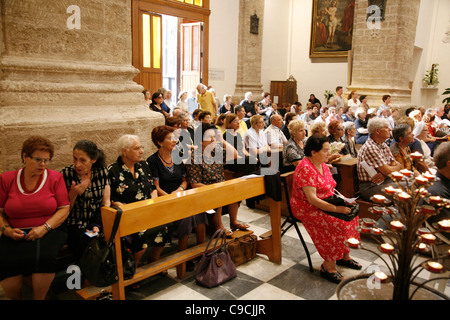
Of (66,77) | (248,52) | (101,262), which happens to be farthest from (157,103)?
(248,52)

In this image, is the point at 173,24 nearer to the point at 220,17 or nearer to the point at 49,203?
the point at 220,17

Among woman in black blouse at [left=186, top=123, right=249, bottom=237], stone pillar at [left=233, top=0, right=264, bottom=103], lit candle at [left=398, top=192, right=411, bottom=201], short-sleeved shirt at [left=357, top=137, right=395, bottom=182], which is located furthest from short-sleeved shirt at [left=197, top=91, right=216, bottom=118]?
lit candle at [left=398, top=192, right=411, bottom=201]

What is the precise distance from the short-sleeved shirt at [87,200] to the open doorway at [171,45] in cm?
646

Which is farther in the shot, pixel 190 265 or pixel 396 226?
pixel 190 265

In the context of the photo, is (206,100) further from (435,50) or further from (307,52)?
(435,50)

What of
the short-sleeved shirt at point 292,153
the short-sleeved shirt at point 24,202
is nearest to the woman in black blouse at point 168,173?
the short-sleeved shirt at point 24,202

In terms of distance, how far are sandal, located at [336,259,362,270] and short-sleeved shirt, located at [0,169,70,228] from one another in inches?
101

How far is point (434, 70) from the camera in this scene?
1534 centimetres

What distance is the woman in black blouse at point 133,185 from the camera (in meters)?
3.08

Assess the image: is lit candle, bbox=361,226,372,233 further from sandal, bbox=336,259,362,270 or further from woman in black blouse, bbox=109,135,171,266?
woman in black blouse, bbox=109,135,171,266

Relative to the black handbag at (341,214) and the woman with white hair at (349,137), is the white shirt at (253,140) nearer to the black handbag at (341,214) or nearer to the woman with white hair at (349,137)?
the woman with white hair at (349,137)

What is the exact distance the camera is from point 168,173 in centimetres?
358

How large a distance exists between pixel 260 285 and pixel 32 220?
1843 mm
